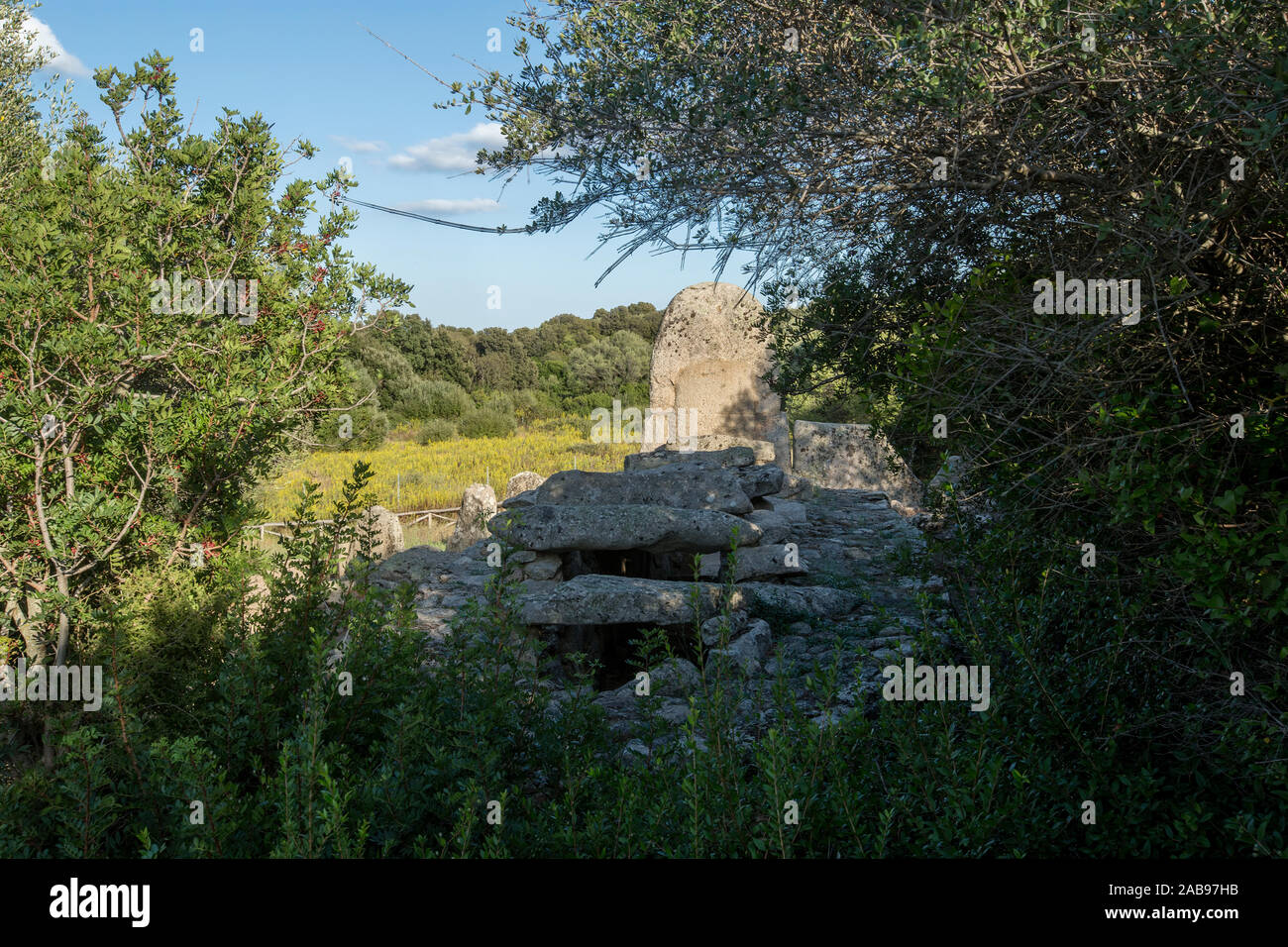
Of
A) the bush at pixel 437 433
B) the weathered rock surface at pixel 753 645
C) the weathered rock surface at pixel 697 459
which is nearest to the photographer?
the weathered rock surface at pixel 753 645

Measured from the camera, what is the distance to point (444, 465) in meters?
26.0

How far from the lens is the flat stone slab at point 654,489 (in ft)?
31.7

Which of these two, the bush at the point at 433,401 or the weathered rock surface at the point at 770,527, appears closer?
the weathered rock surface at the point at 770,527

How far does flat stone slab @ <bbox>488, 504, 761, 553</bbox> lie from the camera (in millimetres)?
8195

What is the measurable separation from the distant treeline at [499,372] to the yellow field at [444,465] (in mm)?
2424

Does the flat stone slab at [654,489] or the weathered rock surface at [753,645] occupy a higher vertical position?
the flat stone slab at [654,489]

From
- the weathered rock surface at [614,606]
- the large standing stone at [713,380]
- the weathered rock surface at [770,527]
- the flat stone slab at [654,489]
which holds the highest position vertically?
the large standing stone at [713,380]

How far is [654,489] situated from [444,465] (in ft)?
56.8

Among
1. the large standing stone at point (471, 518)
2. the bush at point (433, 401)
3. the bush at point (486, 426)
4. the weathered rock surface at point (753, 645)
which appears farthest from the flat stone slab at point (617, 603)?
the bush at point (433, 401)

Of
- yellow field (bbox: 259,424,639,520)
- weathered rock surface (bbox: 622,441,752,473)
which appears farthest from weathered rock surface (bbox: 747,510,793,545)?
yellow field (bbox: 259,424,639,520)

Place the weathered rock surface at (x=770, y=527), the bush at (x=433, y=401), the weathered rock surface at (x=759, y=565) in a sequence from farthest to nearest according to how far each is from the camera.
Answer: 1. the bush at (x=433, y=401)
2. the weathered rock surface at (x=770, y=527)
3. the weathered rock surface at (x=759, y=565)

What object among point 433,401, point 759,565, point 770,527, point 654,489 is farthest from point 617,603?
point 433,401

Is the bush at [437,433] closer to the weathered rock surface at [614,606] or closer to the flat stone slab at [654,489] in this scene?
the flat stone slab at [654,489]
